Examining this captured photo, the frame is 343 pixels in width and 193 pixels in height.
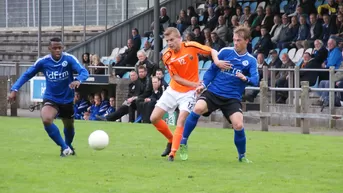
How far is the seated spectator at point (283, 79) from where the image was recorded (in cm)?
2248

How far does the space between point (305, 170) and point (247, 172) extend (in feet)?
2.92

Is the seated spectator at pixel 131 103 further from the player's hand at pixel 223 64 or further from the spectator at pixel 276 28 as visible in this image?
the player's hand at pixel 223 64

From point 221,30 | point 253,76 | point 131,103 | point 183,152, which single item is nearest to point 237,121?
point 253,76

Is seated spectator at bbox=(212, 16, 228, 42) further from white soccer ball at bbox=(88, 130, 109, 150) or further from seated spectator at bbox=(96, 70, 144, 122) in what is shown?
white soccer ball at bbox=(88, 130, 109, 150)

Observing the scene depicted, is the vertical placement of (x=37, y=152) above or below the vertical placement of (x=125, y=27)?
below

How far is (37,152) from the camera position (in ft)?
47.6

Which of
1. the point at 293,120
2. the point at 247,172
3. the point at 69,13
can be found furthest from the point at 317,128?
the point at 69,13

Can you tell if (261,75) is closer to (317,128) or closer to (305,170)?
(317,128)

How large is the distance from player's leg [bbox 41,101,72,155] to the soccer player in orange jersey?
1.46 metres

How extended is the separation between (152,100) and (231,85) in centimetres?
968

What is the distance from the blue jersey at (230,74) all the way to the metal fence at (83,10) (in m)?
18.1

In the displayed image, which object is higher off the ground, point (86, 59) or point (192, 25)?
point (192, 25)

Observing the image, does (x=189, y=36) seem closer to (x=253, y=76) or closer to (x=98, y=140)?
(x=98, y=140)

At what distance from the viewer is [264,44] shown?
24547 millimetres
